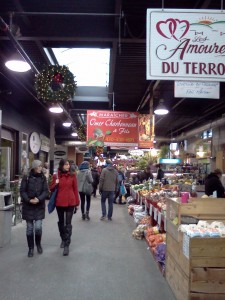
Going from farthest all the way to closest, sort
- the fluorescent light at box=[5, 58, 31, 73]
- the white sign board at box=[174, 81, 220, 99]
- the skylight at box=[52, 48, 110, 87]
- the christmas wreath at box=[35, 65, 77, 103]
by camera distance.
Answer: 1. the skylight at box=[52, 48, 110, 87]
2. the christmas wreath at box=[35, 65, 77, 103]
3. the fluorescent light at box=[5, 58, 31, 73]
4. the white sign board at box=[174, 81, 220, 99]

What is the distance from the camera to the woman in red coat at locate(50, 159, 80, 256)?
623 cm

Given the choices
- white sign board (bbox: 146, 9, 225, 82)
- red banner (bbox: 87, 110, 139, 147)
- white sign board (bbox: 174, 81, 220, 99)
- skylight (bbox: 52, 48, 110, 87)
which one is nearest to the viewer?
white sign board (bbox: 146, 9, 225, 82)

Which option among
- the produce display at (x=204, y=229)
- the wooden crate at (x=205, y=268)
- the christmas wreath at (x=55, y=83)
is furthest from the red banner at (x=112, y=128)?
the wooden crate at (x=205, y=268)

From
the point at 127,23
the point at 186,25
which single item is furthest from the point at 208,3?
the point at 186,25

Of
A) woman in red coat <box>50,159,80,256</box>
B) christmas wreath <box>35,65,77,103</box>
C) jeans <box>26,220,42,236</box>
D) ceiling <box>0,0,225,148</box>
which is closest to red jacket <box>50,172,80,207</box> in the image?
woman in red coat <box>50,159,80,256</box>

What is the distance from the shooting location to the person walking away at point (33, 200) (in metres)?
6.03

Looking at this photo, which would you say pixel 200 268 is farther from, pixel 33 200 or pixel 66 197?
pixel 33 200

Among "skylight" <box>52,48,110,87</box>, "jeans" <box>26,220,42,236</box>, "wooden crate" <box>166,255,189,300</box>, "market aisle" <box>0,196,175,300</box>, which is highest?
"skylight" <box>52,48,110,87</box>

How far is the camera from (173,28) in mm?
3846

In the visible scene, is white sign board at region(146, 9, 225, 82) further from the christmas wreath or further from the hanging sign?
the hanging sign

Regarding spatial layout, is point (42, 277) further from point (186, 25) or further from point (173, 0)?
point (173, 0)

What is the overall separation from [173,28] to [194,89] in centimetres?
79

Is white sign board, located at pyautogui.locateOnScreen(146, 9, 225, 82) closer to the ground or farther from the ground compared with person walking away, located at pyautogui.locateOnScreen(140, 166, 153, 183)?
farther from the ground

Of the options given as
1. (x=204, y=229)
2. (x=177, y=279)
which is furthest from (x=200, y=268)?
(x=177, y=279)
